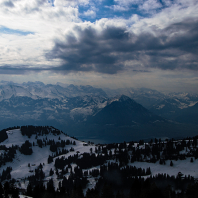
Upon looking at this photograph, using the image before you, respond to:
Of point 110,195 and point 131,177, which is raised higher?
point 110,195

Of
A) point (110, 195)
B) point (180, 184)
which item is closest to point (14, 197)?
point (110, 195)

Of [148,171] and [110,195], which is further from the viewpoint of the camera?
[148,171]

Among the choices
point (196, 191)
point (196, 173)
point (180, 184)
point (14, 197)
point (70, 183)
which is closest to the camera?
point (14, 197)

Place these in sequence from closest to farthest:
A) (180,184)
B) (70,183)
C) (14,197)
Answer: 1. (14,197)
2. (180,184)
3. (70,183)

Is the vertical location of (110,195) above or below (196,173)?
above

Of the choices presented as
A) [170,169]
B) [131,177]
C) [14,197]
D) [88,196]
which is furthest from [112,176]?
[14,197]

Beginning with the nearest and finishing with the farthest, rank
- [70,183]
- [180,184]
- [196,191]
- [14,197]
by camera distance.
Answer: [14,197] → [196,191] → [180,184] → [70,183]

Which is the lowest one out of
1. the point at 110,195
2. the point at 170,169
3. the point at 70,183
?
the point at 70,183

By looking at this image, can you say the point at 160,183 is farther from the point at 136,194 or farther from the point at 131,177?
the point at 136,194

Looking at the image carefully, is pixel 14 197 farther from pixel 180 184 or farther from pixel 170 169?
pixel 170 169
